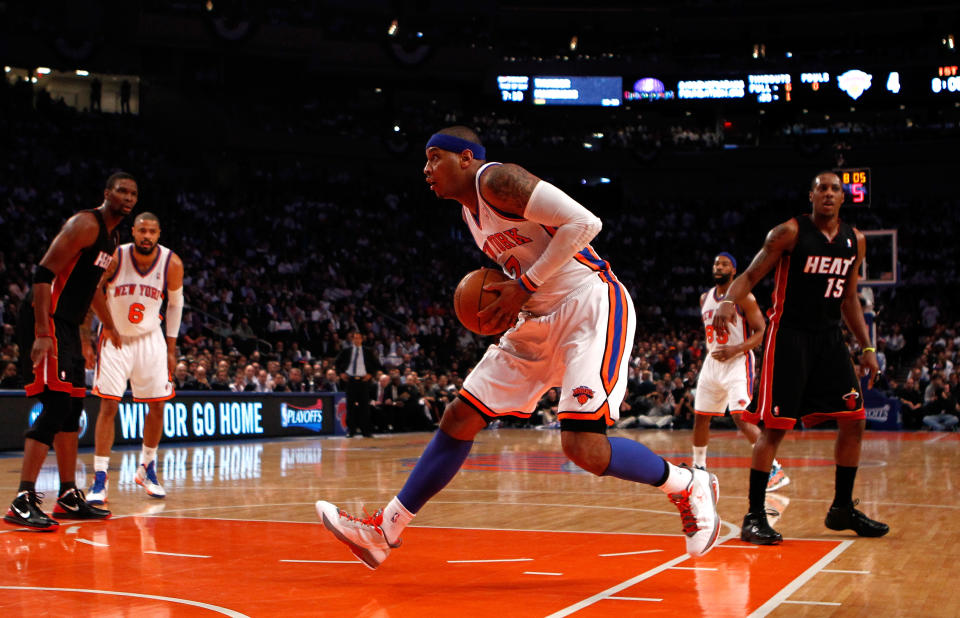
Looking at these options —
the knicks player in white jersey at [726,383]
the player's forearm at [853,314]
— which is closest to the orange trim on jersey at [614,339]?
the player's forearm at [853,314]

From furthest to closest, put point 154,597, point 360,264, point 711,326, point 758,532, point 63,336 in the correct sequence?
point 360,264 < point 711,326 < point 63,336 < point 758,532 < point 154,597

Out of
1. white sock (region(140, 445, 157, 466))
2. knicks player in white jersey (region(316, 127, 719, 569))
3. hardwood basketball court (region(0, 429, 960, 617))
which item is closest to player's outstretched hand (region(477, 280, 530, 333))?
knicks player in white jersey (region(316, 127, 719, 569))

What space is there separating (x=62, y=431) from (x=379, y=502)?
226 cm

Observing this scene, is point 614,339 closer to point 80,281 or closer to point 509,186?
point 509,186

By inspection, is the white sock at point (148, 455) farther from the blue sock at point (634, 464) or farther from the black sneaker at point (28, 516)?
the blue sock at point (634, 464)

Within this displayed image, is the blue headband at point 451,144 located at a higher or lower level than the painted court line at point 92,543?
higher

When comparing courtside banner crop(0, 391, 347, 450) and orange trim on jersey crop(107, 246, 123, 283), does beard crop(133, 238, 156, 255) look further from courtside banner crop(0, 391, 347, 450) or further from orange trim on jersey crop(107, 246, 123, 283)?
courtside banner crop(0, 391, 347, 450)

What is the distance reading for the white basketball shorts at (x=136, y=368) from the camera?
7.91 metres

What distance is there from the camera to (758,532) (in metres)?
→ 5.55

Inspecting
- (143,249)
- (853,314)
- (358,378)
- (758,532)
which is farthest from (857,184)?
(758,532)

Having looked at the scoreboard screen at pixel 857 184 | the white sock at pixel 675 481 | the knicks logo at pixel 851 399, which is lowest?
the white sock at pixel 675 481

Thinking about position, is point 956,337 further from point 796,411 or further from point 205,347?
point 796,411

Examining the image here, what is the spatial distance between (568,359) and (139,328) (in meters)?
4.63

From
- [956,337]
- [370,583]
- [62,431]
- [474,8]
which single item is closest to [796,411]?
[370,583]
